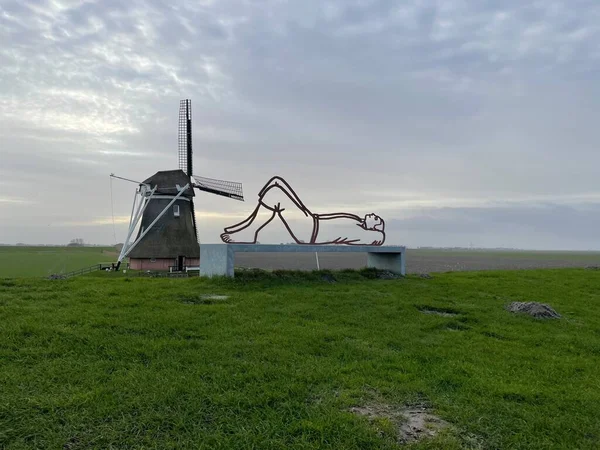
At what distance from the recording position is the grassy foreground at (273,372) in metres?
3.63

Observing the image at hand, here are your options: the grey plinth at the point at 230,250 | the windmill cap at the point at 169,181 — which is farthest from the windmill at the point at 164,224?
the grey plinth at the point at 230,250

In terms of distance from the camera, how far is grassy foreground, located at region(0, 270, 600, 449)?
363cm

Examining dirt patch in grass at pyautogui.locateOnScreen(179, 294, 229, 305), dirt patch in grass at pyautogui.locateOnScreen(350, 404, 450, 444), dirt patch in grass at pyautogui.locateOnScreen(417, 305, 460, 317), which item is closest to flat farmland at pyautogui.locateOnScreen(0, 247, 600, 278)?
dirt patch in grass at pyautogui.locateOnScreen(417, 305, 460, 317)

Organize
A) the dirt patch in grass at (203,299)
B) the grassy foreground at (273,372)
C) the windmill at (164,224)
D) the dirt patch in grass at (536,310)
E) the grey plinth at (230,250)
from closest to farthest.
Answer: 1. the grassy foreground at (273,372)
2. the dirt patch in grass at (203,299)
3. the dirt patch in grass at (536,310)
4. the grey plinth at (230,250)
5. the windmill at (164,224)

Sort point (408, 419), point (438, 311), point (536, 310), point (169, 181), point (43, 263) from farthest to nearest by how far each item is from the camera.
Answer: point (43, 263), point (169, 181), point (438, 311), point (536, 310), point (408, 419)

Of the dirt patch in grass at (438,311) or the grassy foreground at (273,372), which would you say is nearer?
the grassy foreground at (273,372)

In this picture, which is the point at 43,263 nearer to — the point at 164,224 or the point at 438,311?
the point at 164,224

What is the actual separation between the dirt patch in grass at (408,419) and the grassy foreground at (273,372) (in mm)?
104

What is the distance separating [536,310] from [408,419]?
680cm

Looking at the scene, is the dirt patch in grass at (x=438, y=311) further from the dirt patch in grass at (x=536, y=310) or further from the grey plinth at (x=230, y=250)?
the grey plinth at (x=230, y=250)

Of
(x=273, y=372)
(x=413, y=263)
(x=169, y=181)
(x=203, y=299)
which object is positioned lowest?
(x=413, y=263)

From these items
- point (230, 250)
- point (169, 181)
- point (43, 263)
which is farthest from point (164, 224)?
point (43, 263)

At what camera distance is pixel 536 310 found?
9203 millimetres

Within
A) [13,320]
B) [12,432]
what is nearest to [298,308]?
[13,320]
